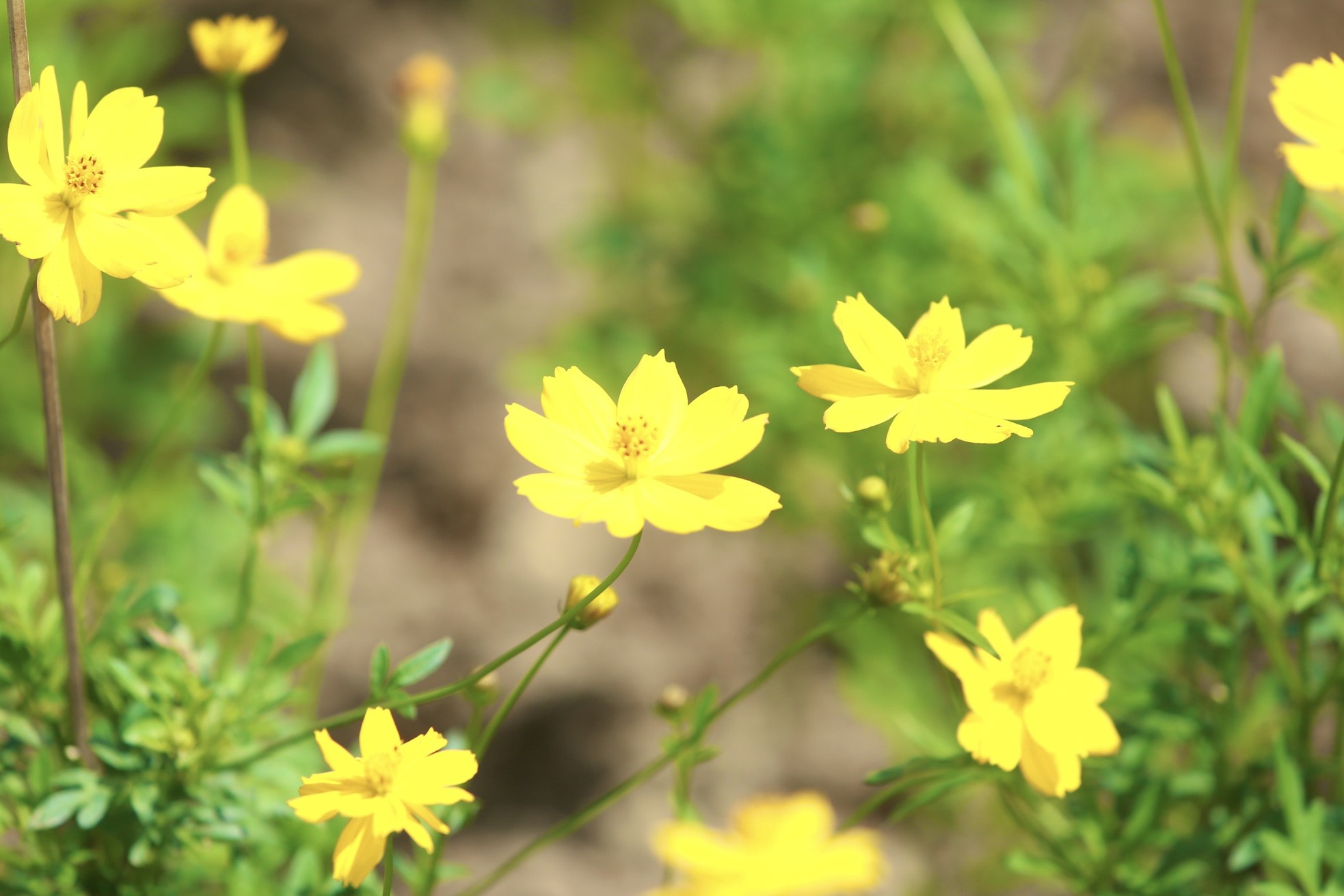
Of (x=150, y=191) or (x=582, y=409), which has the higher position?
(x=150, y=191)

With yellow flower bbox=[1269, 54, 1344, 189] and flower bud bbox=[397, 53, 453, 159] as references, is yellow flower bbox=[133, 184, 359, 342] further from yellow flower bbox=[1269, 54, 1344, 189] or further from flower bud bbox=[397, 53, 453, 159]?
yellow flower bbox=[1269, 54, 1344, 189]

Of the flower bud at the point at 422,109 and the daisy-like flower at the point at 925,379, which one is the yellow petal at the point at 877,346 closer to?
the daisy-like flower at the point at 925,379

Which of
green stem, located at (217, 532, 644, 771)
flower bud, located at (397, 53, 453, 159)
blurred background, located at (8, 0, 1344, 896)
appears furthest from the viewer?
blurred background, located at (8, 0, 1344, 896)

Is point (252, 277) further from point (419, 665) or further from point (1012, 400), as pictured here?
point (1012, 400)

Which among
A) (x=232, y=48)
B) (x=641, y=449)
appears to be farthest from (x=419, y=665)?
(x=232, y=48)

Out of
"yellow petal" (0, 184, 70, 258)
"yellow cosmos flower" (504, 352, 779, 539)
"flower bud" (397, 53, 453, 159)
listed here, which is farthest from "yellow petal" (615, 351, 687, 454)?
"flower bud" (397, 53, 453, 159)

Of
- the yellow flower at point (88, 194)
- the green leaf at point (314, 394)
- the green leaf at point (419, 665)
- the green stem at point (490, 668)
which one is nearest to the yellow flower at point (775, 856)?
the green stem at point (490, 668)
